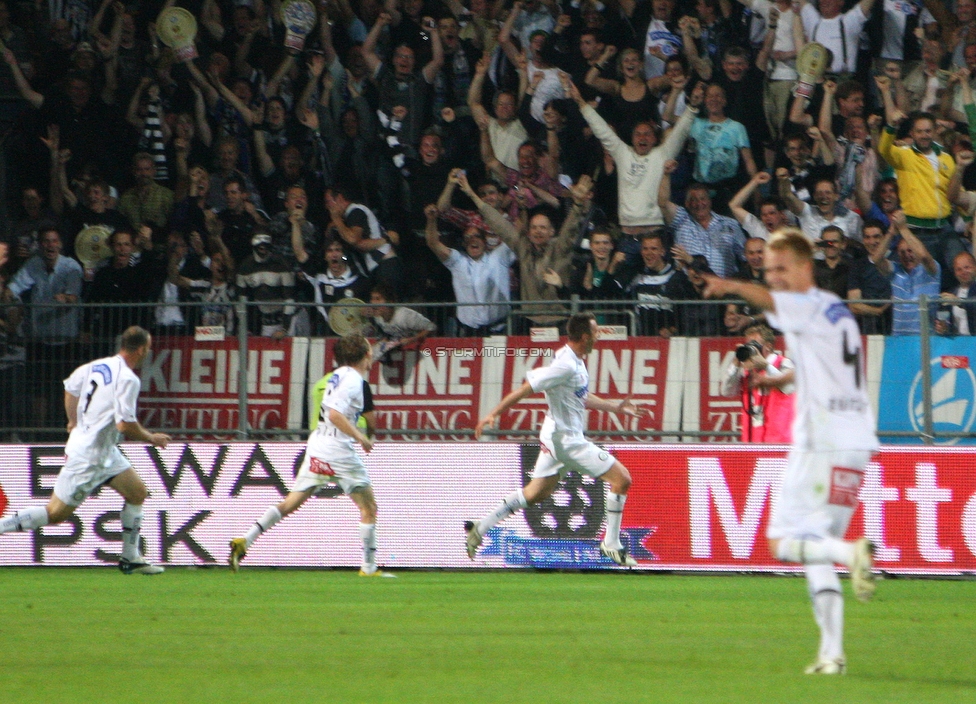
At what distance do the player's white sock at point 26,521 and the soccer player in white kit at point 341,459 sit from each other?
174 centimetres

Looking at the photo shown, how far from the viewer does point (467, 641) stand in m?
8.29

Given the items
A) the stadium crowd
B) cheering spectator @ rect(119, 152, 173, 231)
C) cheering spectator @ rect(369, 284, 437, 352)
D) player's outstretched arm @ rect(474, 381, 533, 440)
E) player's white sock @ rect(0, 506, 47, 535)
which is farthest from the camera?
cheering spectator @ rect(119, 152, 173, 231)

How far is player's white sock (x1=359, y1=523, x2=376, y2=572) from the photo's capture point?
43.7ft

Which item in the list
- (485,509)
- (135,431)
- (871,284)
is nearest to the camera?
(135,431)

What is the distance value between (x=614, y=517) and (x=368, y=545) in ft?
7.59

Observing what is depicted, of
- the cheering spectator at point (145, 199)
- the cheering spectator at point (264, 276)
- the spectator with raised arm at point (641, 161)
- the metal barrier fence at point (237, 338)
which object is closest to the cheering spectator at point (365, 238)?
the cheering spectator at point (264, 276)

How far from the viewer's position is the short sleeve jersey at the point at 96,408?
13.1 meters

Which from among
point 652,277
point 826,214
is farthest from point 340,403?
point 826,214

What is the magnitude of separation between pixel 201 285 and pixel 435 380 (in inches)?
159

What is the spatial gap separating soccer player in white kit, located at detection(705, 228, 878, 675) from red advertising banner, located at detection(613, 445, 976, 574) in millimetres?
6918

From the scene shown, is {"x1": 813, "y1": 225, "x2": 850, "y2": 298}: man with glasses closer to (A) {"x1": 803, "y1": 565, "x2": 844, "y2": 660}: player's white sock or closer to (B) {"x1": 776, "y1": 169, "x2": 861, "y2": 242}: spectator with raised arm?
(B) {"x1": 776, "y1": 169, "x2": 861, "y2": 242}: spectator with raised arm

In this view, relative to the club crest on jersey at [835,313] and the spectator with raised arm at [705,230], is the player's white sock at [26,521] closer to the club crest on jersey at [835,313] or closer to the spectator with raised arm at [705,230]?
the spectator with raised arm at [705,230]

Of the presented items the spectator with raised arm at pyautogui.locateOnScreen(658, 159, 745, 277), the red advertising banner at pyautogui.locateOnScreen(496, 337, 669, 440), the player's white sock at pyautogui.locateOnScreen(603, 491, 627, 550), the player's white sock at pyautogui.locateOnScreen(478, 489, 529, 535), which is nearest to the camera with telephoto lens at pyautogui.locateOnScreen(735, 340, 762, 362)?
the red advertising banner at pyautogui.locateOnScreen(496, 337, 669, 440)

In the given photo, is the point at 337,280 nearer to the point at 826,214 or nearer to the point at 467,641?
the point at 826,214
